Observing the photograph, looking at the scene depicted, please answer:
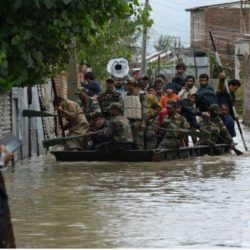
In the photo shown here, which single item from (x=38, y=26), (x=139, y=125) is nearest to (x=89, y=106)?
(x=139, y=125)

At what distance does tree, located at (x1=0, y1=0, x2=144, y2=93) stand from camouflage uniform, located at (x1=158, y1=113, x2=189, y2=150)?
3644 millimetres

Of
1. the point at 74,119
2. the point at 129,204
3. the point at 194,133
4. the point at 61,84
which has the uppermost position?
the point at 61,84

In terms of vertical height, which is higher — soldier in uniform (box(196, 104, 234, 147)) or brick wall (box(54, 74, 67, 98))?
brick wall (box(54, 74, 67, 98))

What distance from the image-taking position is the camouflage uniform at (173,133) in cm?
2050

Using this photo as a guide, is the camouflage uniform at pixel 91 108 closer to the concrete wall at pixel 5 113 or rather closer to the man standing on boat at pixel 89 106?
the man standing on boat at pixel 89 106

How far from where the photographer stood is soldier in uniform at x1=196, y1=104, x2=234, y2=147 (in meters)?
21.7

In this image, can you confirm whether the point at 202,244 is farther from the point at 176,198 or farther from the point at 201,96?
the point at 201,96

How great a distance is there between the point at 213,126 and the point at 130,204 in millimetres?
8626

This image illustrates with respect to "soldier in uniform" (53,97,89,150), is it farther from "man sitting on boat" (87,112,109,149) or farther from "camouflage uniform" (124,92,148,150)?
"camouflage uniform" (124,92,148,150)

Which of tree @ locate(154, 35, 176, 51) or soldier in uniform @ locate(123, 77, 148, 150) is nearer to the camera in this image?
soldier in uniform @ locate(123, 77, 148, 150)

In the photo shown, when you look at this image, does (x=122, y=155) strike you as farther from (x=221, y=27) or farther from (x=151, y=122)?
(x=221, y=27)

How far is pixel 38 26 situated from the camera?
1648cm

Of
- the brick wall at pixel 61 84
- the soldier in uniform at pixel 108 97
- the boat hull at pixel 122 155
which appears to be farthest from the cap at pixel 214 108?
the brick wall at pixel 61 84

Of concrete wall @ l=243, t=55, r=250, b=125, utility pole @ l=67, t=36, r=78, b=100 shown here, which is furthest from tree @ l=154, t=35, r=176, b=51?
utility pole @ l=67, t=36, r=78, b=100
